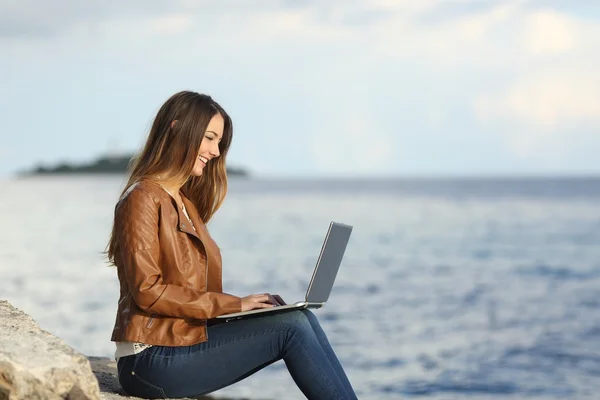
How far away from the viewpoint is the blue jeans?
414cm

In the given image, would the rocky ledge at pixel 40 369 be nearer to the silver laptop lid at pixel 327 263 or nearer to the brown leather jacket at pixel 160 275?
the brown leather jacket at pixel 160 275

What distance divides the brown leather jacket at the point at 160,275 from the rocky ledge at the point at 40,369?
13.0 inches

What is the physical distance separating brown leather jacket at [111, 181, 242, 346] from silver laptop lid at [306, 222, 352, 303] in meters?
0.35

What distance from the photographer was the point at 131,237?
4.00m

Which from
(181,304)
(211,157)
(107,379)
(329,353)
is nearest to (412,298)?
(107,379)

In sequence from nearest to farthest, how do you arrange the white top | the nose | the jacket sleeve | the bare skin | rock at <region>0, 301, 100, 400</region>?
1. rock at <region>0, 301, 100, 400</region>
2. the jacket sleeve
3. the white top
4. the bare skin
5. the nose

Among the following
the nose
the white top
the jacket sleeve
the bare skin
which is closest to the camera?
the jacket sleeve

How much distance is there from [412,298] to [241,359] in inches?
525

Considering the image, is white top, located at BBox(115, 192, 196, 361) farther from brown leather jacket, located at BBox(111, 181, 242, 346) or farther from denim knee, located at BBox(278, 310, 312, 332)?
denim knee, located at BBox(278, 310, 312, 332)

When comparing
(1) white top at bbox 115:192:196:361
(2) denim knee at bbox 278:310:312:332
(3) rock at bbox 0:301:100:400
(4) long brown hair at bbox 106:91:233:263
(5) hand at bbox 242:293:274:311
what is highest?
(4) long brown hair at bbox 106:91:233:263

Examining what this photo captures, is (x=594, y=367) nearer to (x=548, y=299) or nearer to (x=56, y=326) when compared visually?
(x=548, y=299)

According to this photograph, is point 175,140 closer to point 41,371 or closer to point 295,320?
point 295,320

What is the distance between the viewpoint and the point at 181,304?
4027 millimetres

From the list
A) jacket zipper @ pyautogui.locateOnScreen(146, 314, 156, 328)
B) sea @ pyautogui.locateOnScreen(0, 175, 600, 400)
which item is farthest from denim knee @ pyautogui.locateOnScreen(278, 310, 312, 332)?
sea @ pyautogui.locateOnScreen(0, 175, 600, 400)
